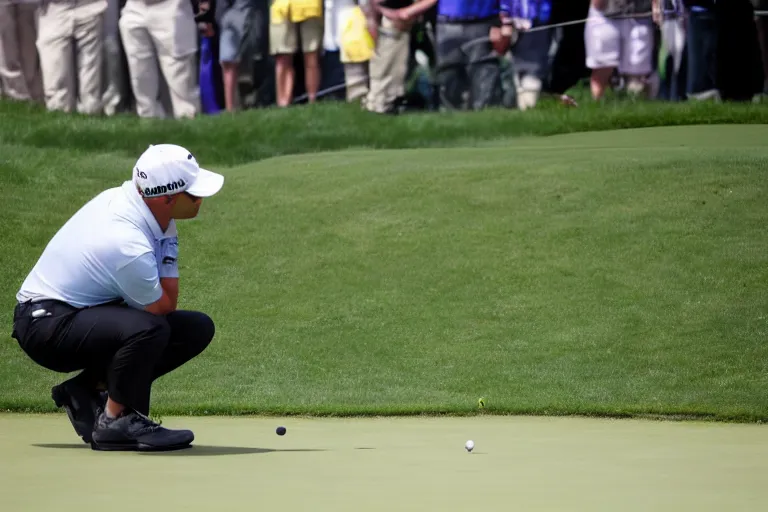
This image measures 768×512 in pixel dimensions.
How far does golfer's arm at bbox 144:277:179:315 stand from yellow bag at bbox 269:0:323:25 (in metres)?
12.3

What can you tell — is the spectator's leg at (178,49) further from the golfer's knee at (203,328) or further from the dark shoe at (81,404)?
the dark shoe at (81,404)

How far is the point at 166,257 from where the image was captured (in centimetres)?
611

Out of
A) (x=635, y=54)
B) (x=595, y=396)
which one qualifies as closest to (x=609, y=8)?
(x=635, y=54)

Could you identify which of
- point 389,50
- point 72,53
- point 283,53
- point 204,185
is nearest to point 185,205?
point 204,185

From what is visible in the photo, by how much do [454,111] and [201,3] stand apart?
3714 millimetres

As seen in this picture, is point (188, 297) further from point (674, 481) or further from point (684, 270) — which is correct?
point (674, 481)

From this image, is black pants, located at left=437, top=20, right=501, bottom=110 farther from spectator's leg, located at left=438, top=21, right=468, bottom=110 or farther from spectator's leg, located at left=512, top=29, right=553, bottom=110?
spectator's leg, located at left=512, top=29, right=553, bottom=110

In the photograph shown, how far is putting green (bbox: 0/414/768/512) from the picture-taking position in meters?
4.44

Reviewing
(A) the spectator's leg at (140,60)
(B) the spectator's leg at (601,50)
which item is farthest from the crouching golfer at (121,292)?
(A) the spectator's leg at (140,60)

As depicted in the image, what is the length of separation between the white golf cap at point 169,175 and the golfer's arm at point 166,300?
425 mm

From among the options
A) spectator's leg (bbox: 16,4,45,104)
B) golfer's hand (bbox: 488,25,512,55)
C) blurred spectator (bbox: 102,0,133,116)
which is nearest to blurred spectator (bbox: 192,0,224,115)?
blurred spectator (bbox: 102,0,133,116)

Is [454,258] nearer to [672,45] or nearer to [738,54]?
[672,45]

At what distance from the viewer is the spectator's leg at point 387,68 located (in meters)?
17.7

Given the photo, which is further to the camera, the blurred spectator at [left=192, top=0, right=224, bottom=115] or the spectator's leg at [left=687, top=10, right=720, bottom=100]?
the blurred spectator at [left=192, top=0, right=224, bottom=115]
